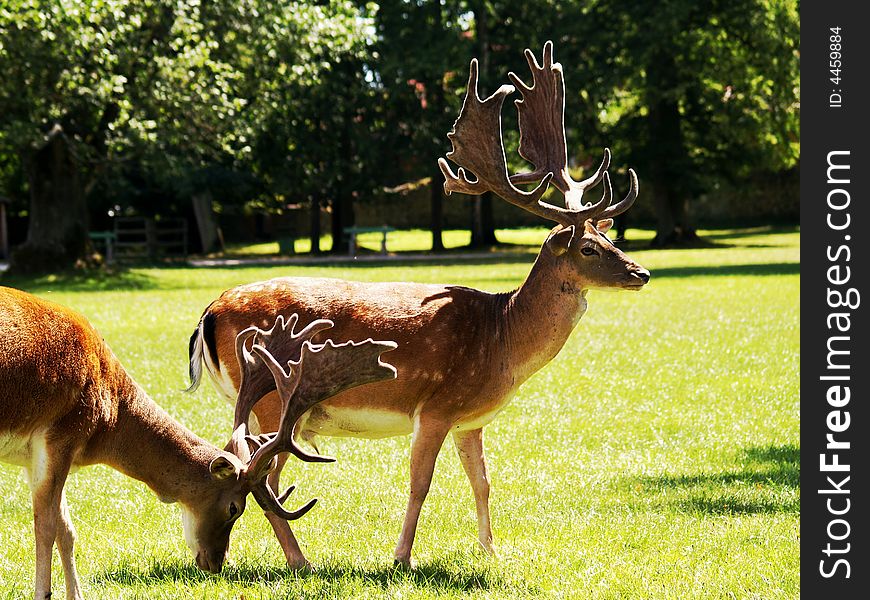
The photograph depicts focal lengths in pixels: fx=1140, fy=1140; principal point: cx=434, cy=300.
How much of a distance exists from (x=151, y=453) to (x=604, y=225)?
2876mm

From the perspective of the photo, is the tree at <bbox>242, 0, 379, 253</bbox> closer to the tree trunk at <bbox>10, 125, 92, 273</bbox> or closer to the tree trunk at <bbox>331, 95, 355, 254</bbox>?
the tree trunk at <bbox>331, 95, 355, 254</bbox>

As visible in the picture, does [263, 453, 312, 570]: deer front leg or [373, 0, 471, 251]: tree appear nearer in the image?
[263, 453, 312, 570]: deer front leg

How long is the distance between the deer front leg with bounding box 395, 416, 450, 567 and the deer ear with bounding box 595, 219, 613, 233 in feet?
4.69

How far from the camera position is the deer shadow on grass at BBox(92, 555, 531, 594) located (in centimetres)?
559

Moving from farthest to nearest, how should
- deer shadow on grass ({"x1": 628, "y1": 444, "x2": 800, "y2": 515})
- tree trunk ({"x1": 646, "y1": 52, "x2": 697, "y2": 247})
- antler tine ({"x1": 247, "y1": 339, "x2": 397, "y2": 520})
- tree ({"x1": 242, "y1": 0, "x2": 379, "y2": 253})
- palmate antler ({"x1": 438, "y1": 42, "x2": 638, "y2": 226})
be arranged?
tree ({"x1": 242, "y1": 0, "x2": 379, "y2": 253})
tree trunk ({"x1": 646, "y1": 52, "x2": 697, "y2": 247})
deer shadow on grass ({"x1": 628, "y1": 444, "x2": 800, "y2": 515})
palmate antler ({"x1": 438, "y1": 42, "x2": 638, "y2": 226})
antler tine ({"x1": 247, "y1": 339, "x2": 397, "y2": 520})

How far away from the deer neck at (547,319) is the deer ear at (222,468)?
1.74 m

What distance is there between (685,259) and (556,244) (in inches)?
1033

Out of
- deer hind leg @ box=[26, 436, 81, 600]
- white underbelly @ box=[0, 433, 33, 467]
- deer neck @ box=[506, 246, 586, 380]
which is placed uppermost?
deer neck @ box=[506, 246, 586, 380]

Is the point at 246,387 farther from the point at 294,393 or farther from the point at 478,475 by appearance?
the point at 478,475

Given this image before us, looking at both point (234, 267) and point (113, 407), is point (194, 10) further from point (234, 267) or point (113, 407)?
point (113, 407)

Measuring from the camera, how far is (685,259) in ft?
103

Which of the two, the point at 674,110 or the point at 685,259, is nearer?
the point at 685,259

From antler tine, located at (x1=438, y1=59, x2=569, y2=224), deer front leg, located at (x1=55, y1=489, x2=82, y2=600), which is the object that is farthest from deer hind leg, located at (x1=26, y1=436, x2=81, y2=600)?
antler tine, located at (x1=438, y1=59, x2=569, y2=224)
